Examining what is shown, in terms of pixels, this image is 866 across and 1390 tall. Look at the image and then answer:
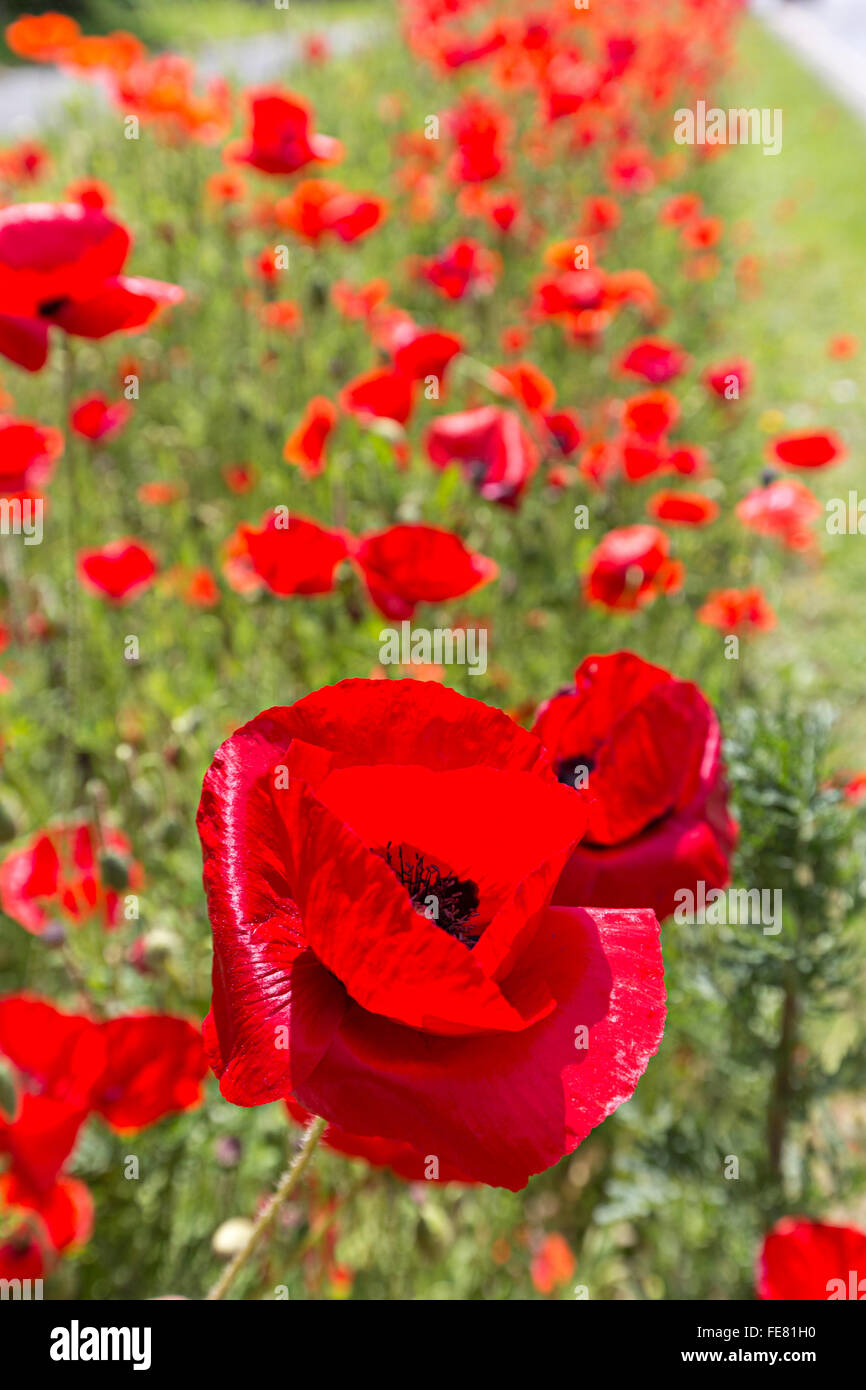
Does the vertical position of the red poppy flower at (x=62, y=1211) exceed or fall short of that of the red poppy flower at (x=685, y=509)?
it falls short

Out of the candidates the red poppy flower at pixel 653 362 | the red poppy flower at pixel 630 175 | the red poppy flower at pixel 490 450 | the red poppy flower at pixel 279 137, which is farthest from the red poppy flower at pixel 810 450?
the red poppy flower at pixel 630 175

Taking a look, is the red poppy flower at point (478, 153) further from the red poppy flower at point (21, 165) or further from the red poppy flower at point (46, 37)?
the red poppy flower at point (21, 165)

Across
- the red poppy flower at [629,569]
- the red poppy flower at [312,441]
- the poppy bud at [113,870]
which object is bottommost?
the poppy bud at [113,870]

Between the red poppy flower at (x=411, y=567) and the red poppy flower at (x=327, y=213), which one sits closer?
the red poppy flower at (x=411, y=567)

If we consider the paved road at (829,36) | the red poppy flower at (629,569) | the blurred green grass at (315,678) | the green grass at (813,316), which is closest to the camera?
the blurred green grass at (315,678)

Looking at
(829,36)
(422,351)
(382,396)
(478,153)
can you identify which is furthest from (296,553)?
(829,36)

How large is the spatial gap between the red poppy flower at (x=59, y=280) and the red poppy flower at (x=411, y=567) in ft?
1.09

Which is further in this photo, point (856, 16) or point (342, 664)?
point (856, 16)

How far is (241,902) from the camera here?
1.59 feet

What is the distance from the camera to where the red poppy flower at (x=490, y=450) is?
5.34 feet

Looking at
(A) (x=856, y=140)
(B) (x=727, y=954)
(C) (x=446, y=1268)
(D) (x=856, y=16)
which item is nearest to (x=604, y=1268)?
(C) (x=446, y=1268)

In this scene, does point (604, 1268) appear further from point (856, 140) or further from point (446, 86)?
point (856, 140)

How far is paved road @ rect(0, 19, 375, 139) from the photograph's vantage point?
23.1ft
